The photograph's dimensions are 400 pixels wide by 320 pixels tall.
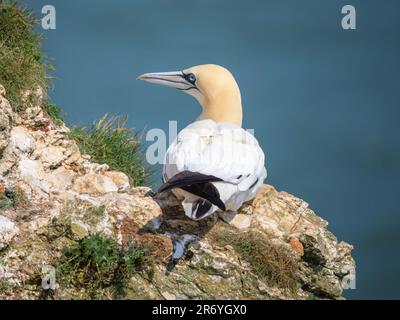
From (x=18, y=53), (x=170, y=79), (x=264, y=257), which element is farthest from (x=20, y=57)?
(x=264, y=257)

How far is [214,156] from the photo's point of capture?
363 inches

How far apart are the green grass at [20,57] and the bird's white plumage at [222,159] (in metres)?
1.69

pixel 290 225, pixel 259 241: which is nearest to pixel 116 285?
pixel 259 241

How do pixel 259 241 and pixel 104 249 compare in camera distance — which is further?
pixel 259 241

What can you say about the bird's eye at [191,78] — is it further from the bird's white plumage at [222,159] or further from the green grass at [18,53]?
the green grass at [18,53]

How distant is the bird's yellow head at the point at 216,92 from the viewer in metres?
10.5

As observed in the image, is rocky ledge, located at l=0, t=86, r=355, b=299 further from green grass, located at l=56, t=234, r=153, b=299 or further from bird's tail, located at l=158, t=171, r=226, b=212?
bird's tail, located at l=158, t=171, r=226, b=212

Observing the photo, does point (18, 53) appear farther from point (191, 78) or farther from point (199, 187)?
point (199, 187)

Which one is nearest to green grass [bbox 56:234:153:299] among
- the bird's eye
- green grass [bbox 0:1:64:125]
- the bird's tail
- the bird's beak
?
the bird's tail

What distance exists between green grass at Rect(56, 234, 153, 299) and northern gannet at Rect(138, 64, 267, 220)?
69cm
